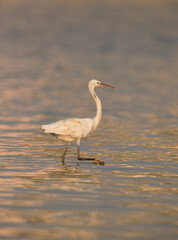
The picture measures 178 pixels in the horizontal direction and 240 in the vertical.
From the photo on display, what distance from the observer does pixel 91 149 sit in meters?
16.2

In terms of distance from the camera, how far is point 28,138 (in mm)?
17531

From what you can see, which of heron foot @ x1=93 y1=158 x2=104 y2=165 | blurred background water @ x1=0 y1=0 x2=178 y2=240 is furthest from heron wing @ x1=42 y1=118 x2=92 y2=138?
heron foot @ x1=93 y1=158 x2=104 y2=165

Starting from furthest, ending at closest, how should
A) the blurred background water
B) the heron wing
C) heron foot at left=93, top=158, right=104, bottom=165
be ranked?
1. the heron wing
2. heron foot at left=93, top=158, right=104, bottom=165
3. the blurred background water

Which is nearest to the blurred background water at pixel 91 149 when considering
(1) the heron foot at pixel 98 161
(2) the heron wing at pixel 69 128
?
(1) the heron foot at pixel 98 161

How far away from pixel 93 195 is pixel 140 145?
19.0ft

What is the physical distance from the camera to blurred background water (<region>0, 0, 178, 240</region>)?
9438 mm

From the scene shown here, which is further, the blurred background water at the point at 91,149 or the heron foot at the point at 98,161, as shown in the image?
the heron foot at the point at 98,161

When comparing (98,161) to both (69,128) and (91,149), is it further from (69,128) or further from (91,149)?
(91,149)

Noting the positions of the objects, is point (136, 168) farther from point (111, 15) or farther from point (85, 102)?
point (111, 15)

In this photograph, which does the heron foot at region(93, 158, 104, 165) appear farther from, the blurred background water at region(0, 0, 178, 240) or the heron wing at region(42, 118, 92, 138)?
the heron wing at region(42, 118, 92, 138)

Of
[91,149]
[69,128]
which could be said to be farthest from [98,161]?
[91,149]

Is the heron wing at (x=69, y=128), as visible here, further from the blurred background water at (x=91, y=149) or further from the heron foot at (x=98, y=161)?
the heron foot at (x=98, y=161)

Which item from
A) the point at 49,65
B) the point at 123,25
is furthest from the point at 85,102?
the point at 123,25

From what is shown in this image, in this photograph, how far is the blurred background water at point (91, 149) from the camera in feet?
31.0
